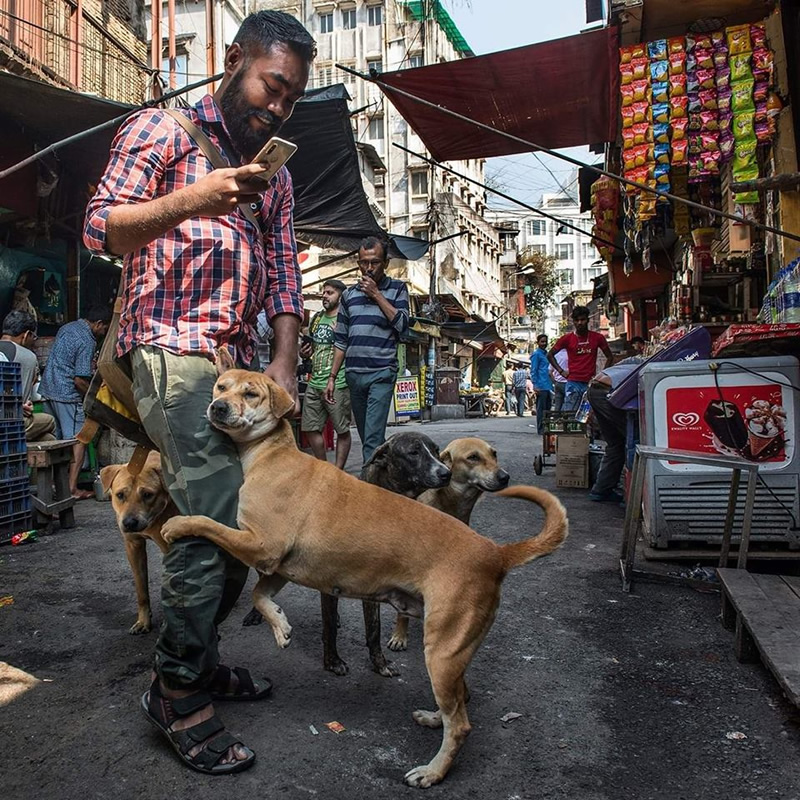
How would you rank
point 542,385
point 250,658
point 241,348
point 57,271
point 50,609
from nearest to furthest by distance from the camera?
point 241,348, point 250,658, point 50,609, point 57,271, point 542,385

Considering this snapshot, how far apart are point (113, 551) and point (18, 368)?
1.73 metres

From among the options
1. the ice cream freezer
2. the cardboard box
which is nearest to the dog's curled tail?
the ice cream freezer

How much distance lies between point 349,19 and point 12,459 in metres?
42.2

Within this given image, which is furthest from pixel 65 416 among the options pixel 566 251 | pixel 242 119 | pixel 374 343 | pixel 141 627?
pixel 566 251

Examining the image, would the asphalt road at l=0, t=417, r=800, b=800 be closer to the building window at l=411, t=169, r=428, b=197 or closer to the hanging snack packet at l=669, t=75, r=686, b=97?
the hanging snack packet at l=669, t=75, r=686, b=97

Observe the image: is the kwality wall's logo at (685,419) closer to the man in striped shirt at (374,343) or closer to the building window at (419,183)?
the man in striped shirt at (374,343)

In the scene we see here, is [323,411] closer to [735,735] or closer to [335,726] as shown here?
[335,726]

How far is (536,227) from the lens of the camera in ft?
270

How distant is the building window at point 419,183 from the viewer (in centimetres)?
3900

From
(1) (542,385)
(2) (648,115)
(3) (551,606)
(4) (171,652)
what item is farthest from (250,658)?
(1) (542,385)

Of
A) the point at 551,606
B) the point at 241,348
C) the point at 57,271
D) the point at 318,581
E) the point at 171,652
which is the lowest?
the point at 551,606

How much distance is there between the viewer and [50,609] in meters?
3.53

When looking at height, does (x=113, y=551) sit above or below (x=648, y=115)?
below

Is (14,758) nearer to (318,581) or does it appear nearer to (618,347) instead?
(318,581)
